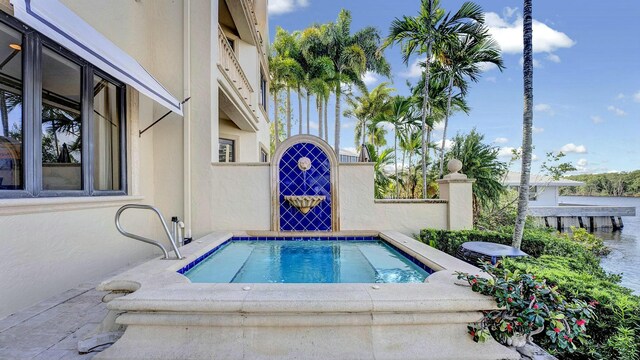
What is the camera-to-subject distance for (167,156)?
260 inches

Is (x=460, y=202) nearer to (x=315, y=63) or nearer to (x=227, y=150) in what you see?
(x=227, y=150)

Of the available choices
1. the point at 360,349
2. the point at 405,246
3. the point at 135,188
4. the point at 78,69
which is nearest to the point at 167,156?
the point at 135,188

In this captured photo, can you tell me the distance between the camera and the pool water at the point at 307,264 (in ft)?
14.0

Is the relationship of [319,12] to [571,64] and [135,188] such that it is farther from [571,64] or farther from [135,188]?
[135,188]

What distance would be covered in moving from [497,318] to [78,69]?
6591mm

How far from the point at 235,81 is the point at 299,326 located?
822cm

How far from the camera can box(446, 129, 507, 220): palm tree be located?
10.5 m

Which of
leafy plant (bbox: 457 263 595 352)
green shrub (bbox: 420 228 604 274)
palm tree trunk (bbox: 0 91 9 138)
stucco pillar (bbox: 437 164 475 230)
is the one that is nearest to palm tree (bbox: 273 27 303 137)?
stucco pillar (bbox: 437 164 475 230)

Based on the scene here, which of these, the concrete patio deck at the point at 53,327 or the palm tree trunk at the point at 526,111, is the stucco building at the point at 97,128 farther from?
the palm tree trunk at the point at 526,111

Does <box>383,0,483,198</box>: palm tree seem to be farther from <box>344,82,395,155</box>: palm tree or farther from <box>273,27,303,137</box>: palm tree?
<box>344,82,395,155</box>: palm tree

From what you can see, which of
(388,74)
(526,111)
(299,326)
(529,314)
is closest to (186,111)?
(299,326)

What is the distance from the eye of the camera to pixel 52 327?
3066mm

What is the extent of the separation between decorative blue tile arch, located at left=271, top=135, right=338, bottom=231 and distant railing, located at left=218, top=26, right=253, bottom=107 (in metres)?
2.94

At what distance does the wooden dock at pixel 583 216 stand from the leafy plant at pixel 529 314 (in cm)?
2174
